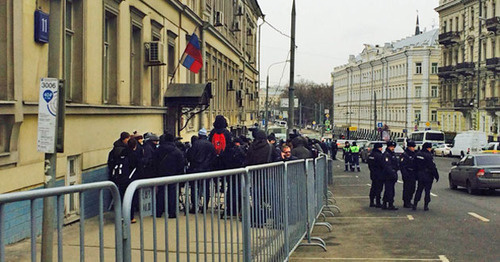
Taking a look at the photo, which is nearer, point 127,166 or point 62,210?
point 62,210

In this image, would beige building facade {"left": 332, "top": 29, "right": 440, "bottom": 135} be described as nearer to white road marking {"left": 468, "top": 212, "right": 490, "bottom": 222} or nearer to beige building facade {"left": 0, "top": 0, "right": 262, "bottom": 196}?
beige building facade {"left": 0, "top": 0, "right": 262, "bottom": 196}

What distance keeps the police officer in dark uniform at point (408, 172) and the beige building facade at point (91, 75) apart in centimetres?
684

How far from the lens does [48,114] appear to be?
6594 mm

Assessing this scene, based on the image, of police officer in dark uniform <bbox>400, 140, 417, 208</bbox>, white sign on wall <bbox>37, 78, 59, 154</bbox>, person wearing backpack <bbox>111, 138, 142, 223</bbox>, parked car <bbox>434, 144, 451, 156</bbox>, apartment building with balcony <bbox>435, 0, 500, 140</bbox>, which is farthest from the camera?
apartment building with balcony <bbox>435, 0, 500, 140</bbox>

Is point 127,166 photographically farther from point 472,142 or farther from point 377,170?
point 472,142

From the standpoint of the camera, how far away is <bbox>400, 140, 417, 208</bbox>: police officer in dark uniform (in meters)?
17.2

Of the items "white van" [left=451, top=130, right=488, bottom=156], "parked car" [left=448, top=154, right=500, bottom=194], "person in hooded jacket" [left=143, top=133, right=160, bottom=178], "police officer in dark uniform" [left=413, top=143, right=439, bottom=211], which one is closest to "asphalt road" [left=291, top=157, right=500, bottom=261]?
"police officer in dark uniform" [left=413, top=143, right=439, bottom=211]

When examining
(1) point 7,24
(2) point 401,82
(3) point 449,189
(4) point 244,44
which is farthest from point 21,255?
(2) point 401,82

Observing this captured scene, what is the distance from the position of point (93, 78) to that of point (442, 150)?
176 feet

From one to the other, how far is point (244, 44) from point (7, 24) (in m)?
39.2

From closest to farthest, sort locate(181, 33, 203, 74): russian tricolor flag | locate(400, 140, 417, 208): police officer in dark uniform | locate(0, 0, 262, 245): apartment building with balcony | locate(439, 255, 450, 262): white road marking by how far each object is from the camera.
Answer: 1. locate(0, 0, 262, 245): apartment building with balcony
2. locate(439, 255, 450, 262): white road marking
3. locate(400, 140, 417, 208): police officer in dark uniform
4. locate(181, 33, 203, 74): russian tricolor flag

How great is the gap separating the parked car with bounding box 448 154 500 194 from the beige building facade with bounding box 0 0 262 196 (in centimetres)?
Answer: 967

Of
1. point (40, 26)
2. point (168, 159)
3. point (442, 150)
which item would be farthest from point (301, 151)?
point (442, 150)

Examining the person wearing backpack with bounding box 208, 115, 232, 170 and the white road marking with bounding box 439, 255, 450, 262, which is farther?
the person wearing backpack with bounding box 208, 115, 232, 170
